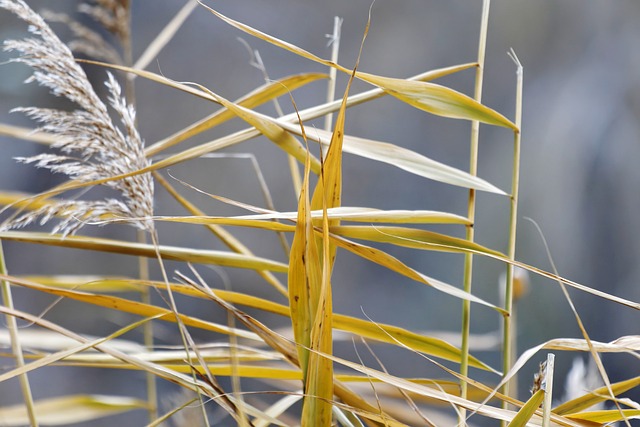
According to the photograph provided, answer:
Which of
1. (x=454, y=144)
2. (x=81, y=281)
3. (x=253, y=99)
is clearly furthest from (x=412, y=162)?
(x=454, y=144)

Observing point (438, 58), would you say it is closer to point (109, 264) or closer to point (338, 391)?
point (109, 264)

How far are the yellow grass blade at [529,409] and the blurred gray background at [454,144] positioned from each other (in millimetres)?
1691

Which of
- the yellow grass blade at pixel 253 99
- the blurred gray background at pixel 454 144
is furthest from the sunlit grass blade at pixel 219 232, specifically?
the blurred gray background at pixel 454 144

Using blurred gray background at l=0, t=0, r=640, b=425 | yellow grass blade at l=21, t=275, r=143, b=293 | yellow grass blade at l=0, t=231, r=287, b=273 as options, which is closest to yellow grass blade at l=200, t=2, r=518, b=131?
yellow grass blade at l=0, t=231, r=287, b=273

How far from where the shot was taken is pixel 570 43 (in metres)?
2.04

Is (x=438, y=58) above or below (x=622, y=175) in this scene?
above

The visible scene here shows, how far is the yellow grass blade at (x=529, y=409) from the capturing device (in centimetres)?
26

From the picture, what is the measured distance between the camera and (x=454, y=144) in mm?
2029

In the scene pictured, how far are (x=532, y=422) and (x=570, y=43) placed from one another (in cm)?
206

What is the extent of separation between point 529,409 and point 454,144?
1848mm

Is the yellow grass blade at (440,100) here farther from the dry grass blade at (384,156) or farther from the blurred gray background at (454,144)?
the blurred gray background at (454,144)

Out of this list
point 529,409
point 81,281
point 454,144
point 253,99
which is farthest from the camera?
point 454,144

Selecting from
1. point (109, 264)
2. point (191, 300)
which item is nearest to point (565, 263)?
point (191, 300)

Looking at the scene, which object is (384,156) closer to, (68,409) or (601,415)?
(601,415)
